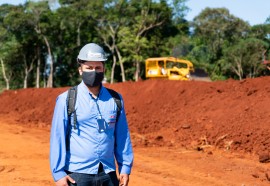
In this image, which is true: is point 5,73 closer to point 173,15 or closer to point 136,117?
point 173,15

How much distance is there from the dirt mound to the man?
8650mm

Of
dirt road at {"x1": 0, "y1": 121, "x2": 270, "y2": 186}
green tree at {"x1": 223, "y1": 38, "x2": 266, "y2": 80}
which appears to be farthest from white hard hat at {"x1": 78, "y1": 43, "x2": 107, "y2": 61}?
green tree at {"x1": 223, "y1": 38, "x2": 266, "y2": 80}

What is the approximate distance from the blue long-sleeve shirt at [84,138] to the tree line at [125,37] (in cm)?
3780

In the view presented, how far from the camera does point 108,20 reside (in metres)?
42.2

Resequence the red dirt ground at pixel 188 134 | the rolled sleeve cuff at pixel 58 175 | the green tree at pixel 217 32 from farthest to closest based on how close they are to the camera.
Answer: the green tree at pixel 217 32 < the red dirt ground at pixel 188 134 < the rolled sleeve cuff at pixel 58 175

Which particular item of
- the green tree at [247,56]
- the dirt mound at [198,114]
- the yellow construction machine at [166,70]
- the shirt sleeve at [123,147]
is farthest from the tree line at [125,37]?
the shirt sleeve at [123,147]

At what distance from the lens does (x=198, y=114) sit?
14820 mm

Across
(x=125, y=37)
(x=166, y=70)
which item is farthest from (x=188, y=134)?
(x=125, y=37)

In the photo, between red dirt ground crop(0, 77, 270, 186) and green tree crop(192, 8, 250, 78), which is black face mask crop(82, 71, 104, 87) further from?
green tree crop(192, 8, 250, 78)

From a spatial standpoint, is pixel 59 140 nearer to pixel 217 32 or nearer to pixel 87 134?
pixel 87 134

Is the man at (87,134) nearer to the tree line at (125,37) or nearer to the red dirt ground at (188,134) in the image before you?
the red dirt ground at (188,134)

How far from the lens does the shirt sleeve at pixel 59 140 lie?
3.31m

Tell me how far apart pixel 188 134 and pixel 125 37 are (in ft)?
95.1

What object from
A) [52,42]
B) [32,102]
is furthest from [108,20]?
[32,102]
